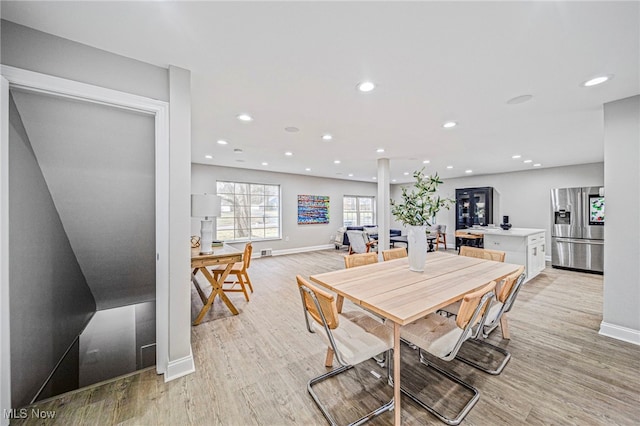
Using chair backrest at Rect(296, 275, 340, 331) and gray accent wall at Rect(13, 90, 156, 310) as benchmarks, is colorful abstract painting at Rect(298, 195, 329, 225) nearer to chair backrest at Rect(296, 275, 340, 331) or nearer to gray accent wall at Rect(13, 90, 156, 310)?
gray accent wall at Rect(13, 90, 156, 310)

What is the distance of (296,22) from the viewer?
1.44 meters

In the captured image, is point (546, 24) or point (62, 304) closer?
point (546, 24)

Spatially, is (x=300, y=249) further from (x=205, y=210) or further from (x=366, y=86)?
(x=366, y=86)

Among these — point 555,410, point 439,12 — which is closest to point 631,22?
point 439,12

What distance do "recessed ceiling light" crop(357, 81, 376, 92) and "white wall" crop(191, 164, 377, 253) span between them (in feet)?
16.3

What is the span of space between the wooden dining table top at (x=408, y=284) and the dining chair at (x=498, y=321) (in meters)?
0.14

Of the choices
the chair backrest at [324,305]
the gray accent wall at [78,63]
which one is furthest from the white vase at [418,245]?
the gray accent wall at [78,63]

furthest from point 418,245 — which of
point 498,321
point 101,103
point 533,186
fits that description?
point 533,186

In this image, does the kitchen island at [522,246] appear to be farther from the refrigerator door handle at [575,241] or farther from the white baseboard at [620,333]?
the white baseboard at [620,333]

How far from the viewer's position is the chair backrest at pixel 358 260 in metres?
2.56

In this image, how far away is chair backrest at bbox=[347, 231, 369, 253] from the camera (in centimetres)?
633

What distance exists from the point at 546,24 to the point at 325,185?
6867 millimetres

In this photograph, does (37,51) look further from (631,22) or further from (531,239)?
(531,239)

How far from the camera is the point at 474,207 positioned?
7328mm
